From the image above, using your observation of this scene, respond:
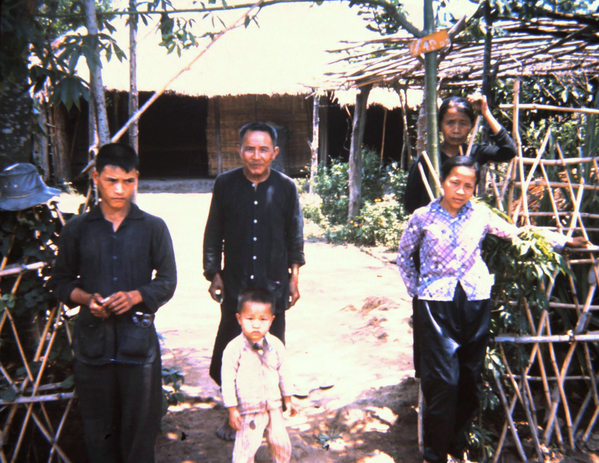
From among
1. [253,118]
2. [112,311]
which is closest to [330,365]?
[112,311]

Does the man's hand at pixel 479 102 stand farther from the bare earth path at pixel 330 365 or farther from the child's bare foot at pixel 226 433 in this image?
the child's bare foot at pixel 226 433

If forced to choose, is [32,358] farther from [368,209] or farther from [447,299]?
[368,209]

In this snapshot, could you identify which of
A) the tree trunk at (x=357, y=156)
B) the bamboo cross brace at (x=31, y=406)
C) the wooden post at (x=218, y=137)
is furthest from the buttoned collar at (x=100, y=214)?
the wooden post at (x=218, y=137)

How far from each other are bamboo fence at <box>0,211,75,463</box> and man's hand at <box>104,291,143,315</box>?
0.54m

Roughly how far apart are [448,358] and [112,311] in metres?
1.45

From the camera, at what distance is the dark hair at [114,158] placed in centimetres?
207

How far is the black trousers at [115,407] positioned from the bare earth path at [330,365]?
1.89 ft

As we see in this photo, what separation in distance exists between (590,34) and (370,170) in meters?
5.97

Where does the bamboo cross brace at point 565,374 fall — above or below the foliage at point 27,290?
below

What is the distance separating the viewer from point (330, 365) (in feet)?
13.1

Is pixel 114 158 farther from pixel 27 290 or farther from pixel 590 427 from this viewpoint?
pixel 590 427

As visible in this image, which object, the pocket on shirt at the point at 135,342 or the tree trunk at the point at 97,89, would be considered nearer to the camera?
the pocket on shirt at the point at 135,342

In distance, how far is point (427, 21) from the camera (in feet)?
8.79

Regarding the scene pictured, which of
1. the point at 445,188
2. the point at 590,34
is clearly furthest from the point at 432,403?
the point at 590,34
